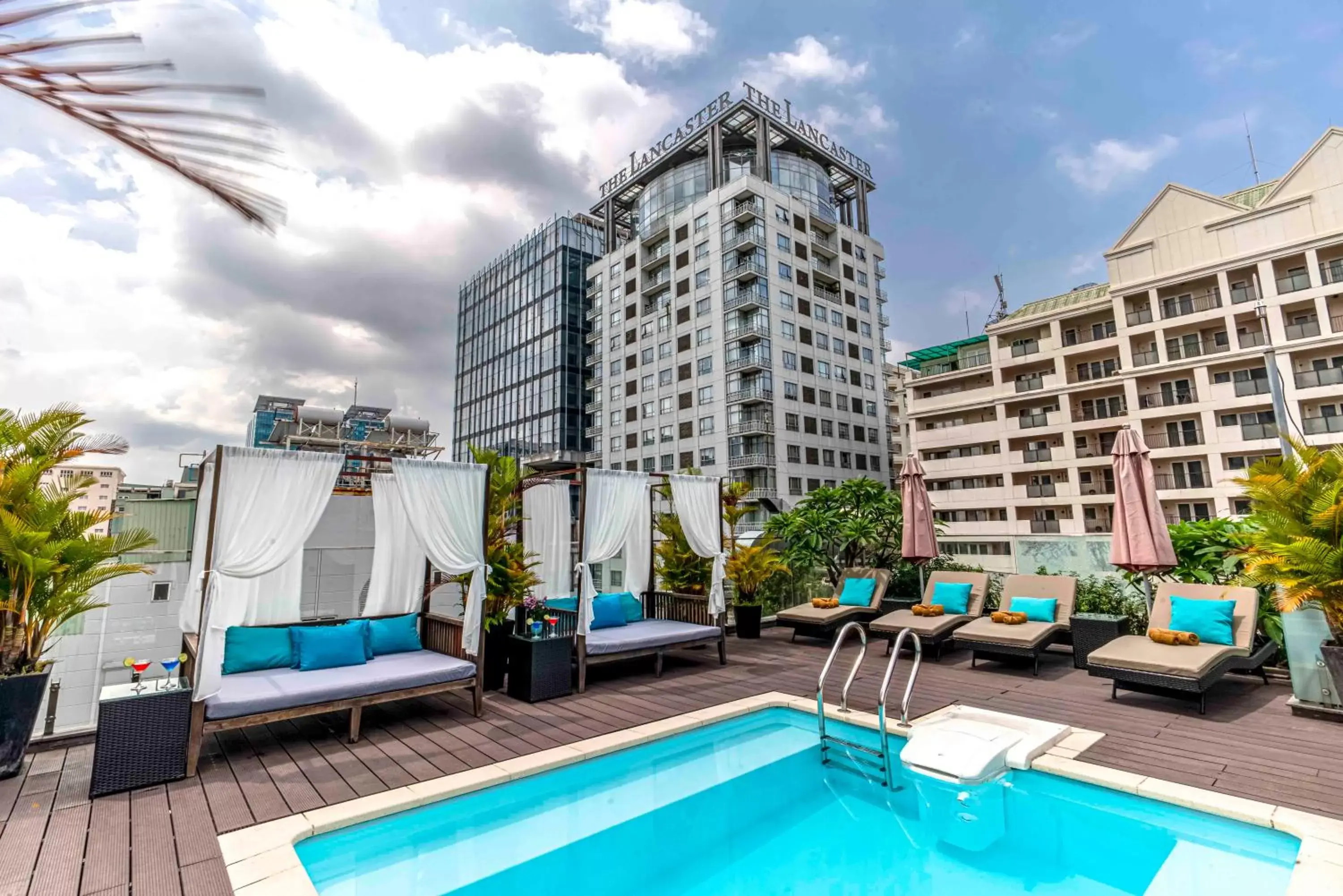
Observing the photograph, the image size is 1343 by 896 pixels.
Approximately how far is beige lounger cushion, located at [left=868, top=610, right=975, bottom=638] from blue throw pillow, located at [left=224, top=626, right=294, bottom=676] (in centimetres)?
656

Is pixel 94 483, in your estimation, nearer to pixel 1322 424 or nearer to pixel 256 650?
pixel 256 650

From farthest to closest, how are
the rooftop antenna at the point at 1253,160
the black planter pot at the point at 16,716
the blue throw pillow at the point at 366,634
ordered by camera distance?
the rooftop antenna at the point at 1253,160, the blue throw pillow at the point at 366,634, the black planter pot at the point at 16,716

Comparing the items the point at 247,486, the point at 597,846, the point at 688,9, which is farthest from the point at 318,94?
the point at 688,9

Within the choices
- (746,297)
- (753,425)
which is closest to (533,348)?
(746,297)

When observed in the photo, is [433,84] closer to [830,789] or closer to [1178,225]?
[830,789]

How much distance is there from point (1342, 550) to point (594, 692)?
21.1 ft

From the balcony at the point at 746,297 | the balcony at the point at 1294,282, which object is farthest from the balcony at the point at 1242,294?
the balcony at the point at 746,297

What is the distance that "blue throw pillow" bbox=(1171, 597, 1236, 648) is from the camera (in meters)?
5.65

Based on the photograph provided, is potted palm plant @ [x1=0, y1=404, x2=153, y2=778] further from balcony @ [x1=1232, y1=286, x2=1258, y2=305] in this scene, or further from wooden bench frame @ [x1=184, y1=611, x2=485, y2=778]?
balcony @ [x1=1232, y1=286, x2=1258, y2=305]

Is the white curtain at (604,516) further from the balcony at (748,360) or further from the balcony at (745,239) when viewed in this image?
the balcony at (745,239)

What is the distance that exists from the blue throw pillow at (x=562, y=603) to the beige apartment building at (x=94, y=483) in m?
4.20

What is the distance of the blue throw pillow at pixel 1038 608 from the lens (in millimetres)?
7258

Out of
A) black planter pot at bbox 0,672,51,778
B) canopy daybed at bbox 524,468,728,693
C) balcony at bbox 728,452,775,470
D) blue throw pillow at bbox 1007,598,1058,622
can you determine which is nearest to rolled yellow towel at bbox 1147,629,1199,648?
blue throw pillow at bbox 1007,598,1058,622

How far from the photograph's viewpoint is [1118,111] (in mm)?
9922
